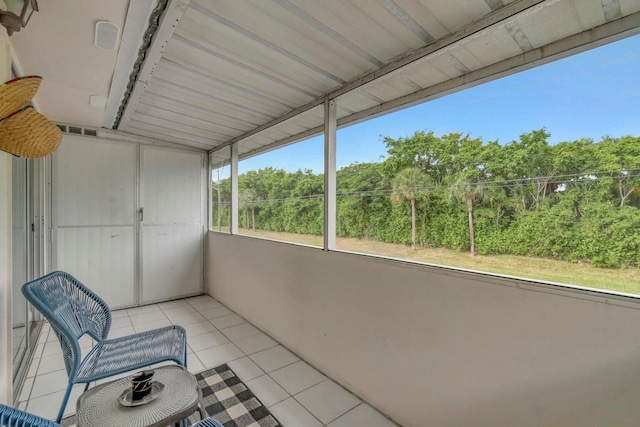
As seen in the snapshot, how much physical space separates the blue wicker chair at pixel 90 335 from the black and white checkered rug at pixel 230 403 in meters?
0.40

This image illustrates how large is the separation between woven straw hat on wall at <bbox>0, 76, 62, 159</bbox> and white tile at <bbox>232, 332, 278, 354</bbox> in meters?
2.07

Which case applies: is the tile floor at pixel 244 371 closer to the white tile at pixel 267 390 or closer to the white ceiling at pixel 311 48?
the white tile at pixel 267 390

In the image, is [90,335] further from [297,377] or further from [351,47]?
[351,47]

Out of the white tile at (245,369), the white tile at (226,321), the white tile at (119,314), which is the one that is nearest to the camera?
the white tile at (245,369)

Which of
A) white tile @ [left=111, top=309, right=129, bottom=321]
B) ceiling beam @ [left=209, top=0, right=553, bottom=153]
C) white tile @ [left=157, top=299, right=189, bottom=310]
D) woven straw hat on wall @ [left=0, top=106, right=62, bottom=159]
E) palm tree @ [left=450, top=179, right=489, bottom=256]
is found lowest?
white tile @ [left=157, top=299, right=189, bottom=310]

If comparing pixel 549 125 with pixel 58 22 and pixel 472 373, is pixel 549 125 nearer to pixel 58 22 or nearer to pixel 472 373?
pixel 472 373

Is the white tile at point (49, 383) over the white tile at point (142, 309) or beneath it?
beneath

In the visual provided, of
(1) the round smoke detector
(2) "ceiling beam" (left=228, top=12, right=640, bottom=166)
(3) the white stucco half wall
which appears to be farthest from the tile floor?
(1) the round smoke detector

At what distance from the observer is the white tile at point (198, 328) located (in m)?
2.83

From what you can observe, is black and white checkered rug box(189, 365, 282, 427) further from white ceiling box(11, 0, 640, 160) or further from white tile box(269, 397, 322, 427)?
white ceiling box(11, 0, 640, 160)

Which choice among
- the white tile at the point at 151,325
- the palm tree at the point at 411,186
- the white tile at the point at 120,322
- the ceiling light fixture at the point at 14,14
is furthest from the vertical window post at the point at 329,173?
the white tile at the point at 120,322

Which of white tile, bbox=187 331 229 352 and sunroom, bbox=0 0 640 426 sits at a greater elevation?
sunroom, bbox=0 0 640 426

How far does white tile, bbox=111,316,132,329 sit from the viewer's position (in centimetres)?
297

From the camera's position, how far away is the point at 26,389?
6.33 feet
